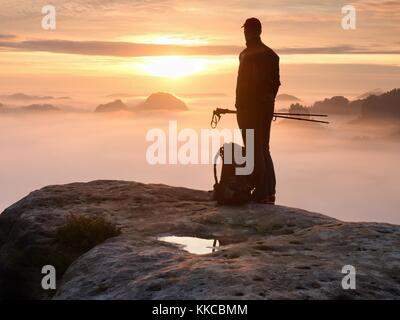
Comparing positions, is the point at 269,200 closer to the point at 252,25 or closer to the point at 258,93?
the point at 258,93

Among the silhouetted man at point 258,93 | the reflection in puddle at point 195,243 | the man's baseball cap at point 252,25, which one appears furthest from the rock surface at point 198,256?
the man's baseball cap at point 252,25

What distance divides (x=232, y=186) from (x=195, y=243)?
12.1 ft

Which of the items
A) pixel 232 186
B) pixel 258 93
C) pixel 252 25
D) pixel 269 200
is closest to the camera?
pixel 252 25

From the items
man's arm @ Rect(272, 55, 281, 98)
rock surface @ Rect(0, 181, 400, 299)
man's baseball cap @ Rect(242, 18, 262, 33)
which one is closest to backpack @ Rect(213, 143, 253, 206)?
rock surface @ Rect(0, 181, 400, 299)

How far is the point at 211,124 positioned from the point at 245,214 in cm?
295

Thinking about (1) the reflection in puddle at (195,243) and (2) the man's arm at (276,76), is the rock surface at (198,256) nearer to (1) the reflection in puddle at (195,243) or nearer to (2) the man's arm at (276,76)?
(1) the reflection in puddle at (195,243)

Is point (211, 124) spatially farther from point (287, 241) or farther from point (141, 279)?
point (141, 279)

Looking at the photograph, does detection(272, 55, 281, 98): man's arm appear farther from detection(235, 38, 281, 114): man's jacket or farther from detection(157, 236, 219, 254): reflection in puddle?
detection(157, 236, 219, 254): reflection in puddle

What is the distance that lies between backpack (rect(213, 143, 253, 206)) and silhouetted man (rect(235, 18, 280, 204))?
1.17 feet

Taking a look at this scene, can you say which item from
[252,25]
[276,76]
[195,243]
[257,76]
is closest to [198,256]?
[195,243]

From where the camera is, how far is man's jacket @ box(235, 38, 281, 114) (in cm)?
1655

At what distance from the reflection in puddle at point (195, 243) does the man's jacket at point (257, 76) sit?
4.67 meters

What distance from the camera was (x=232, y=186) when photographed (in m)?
16.5
